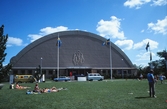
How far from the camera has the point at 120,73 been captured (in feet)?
221

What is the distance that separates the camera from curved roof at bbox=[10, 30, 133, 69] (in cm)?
5900

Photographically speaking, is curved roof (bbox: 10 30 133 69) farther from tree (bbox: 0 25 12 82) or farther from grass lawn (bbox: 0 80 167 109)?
tree (bbox: 0 25 12 82)

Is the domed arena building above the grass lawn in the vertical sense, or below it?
above

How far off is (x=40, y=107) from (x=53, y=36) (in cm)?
5343

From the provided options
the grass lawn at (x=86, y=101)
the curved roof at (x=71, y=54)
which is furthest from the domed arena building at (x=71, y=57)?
the grass lawn at (x=86, y=101)

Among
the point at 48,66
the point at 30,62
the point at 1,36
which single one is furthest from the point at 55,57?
the point at 1,36

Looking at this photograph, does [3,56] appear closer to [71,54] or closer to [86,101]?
[86,101]

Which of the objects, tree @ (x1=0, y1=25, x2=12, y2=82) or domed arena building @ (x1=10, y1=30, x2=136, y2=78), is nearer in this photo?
tree @ (x1=0, y1=25, x2=12, y2=82)

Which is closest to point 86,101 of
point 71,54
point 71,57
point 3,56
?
point 3,56

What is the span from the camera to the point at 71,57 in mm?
61719

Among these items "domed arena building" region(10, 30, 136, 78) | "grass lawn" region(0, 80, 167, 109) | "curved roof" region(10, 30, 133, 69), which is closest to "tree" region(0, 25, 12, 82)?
"grass lawn" region(0, 80, 167, 109)

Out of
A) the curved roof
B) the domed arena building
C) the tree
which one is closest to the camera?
the tree

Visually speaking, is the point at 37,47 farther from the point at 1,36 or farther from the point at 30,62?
the point at 1,36

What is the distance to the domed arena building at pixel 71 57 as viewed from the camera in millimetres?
58812
